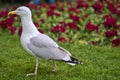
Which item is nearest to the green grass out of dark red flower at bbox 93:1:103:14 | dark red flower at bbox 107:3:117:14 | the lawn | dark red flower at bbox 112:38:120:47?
the lawn

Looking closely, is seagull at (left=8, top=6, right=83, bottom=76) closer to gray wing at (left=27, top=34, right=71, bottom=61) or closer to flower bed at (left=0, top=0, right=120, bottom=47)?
gray wing at (left=27, top=34, right=71, bottom=61)

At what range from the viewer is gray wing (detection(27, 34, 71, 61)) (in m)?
6.12

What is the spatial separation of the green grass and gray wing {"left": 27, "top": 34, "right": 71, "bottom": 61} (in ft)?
1.09

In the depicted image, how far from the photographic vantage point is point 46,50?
6.18m

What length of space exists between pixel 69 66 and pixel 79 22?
3.00 m

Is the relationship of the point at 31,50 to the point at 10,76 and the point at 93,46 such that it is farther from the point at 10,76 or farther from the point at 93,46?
the point at 93,46

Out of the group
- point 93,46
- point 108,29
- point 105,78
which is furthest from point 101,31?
point 105,78

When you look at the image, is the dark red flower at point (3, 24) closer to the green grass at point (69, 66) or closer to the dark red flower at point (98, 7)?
the green grass at point (69, 66)

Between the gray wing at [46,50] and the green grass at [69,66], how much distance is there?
0.33 m

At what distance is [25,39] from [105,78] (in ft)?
4.38

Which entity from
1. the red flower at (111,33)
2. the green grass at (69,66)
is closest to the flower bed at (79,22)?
the red flower at (111,33)

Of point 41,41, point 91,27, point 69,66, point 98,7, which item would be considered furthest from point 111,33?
point 41,41

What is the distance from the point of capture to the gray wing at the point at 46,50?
6121 mm

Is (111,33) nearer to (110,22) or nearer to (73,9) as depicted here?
(110,22)
